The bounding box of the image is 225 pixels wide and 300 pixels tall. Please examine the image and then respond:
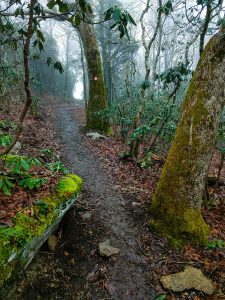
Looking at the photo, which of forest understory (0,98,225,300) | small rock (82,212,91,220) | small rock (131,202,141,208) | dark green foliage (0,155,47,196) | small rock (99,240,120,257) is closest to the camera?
dark green foliage (0,155,47,196)

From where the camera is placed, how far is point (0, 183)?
3174 mm

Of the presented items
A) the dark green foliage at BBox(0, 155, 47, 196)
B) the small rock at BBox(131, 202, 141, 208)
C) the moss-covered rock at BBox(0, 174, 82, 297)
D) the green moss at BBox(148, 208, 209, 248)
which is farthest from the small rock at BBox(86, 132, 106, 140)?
the moss-covered rock at BBox(0, 174, 82, 297)

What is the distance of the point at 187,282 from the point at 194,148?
83.9 inches

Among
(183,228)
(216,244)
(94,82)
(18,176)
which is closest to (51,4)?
(18,176)

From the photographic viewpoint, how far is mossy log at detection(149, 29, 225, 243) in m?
4.27

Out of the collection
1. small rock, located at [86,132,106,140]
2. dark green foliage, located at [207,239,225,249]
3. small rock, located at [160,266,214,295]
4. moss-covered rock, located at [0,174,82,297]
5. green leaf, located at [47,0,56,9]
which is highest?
green leaf, located at [47,0,56,9]

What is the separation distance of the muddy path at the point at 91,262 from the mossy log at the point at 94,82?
22.5 ft

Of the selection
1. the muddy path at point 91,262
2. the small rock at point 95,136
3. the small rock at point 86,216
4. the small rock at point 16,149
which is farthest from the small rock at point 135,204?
the small rock at point 95,136

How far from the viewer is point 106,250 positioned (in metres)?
4.04

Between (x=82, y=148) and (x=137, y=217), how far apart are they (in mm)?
4754

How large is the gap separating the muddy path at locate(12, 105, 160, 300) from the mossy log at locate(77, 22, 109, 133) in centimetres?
685

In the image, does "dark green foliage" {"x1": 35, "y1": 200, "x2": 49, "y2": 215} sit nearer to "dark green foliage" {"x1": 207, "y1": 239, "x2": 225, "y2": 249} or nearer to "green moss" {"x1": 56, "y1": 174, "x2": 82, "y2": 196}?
"green moss" {"x1": 56, "y1": 174, "x2": 82, "y2": 196}

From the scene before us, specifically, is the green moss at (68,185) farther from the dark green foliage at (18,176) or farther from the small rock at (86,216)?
the small rock at (86,216)

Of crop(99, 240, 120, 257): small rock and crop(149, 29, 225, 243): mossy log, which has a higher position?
crop(149, 29, 225, 243): mossy log
